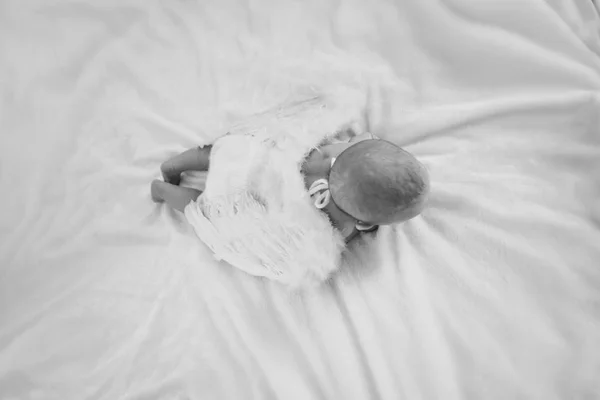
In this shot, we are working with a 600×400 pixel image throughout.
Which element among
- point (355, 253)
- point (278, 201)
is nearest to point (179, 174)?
point (278, 201)

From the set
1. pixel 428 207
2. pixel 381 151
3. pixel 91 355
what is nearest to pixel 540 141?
pixel 428 207

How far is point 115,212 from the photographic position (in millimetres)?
882

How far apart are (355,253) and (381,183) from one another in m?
0.24

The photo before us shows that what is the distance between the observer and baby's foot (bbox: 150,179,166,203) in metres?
0.86

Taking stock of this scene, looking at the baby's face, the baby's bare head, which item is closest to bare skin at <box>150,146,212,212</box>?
the baby's face

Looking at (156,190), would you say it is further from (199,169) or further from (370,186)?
(370,186)

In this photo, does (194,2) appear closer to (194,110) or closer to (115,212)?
(194,110)

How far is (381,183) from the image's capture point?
598mm

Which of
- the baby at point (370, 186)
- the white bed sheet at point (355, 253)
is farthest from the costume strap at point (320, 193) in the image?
the white bed sheet at point (355, 253)

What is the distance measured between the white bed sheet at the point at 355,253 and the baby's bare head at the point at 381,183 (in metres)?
0.19

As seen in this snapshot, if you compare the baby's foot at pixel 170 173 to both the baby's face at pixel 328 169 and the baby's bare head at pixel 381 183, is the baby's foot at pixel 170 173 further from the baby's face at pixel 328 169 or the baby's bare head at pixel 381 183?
the baby's bare head at pixel 381 183

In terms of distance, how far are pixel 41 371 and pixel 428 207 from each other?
2.36ft

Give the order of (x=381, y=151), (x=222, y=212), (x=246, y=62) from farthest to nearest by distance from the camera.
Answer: (x=246, y=62) → (x=222, y=212) → (x=381, y=151)

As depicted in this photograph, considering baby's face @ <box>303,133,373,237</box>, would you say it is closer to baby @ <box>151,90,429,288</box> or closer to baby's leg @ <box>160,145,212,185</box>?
baby @ <box>151,90,429,288</box>
